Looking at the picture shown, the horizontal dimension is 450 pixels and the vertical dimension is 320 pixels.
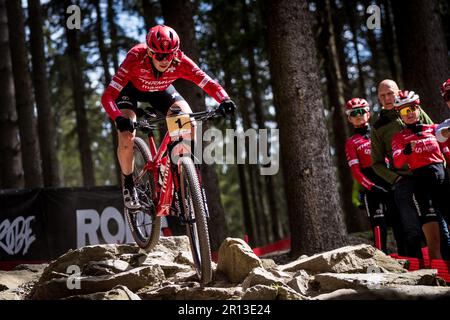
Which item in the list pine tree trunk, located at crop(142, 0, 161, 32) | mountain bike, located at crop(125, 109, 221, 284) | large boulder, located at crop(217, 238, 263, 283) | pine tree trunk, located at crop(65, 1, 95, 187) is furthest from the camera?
pine tree trunk, located at crop(65, 1, 95, 187)

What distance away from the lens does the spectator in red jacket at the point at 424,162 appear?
6324 mm

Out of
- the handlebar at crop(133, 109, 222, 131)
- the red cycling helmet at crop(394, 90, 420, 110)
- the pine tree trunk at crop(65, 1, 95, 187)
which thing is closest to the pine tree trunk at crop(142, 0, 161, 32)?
the pine tree trunk at crop(65, 1, 95, 187)

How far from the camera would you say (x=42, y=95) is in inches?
590

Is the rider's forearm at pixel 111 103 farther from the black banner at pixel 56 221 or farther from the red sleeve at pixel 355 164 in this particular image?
the black banner at pixel 56 221

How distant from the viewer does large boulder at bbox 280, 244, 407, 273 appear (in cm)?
571

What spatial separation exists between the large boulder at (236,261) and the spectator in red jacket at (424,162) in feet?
7.18

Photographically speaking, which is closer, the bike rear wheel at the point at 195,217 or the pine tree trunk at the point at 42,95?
the bike rear wheel at the point at 195,217

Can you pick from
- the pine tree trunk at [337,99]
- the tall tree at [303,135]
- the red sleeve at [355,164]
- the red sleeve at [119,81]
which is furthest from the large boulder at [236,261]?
the pine tree trunk at [337,99]

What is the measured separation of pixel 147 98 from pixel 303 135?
2678mm

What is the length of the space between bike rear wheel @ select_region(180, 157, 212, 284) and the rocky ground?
0.68 feet

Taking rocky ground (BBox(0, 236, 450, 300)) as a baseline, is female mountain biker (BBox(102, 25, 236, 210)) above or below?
above

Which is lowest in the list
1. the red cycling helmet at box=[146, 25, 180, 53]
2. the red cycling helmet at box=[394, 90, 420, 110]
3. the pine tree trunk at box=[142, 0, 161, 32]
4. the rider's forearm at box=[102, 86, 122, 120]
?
the red cycling helmet at box=[394, 90, 420, 110]

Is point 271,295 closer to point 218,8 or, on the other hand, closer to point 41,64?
point 41,64

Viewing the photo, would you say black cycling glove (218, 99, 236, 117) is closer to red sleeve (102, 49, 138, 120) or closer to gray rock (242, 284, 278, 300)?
red sleeve (102, 49, 138, 120)
